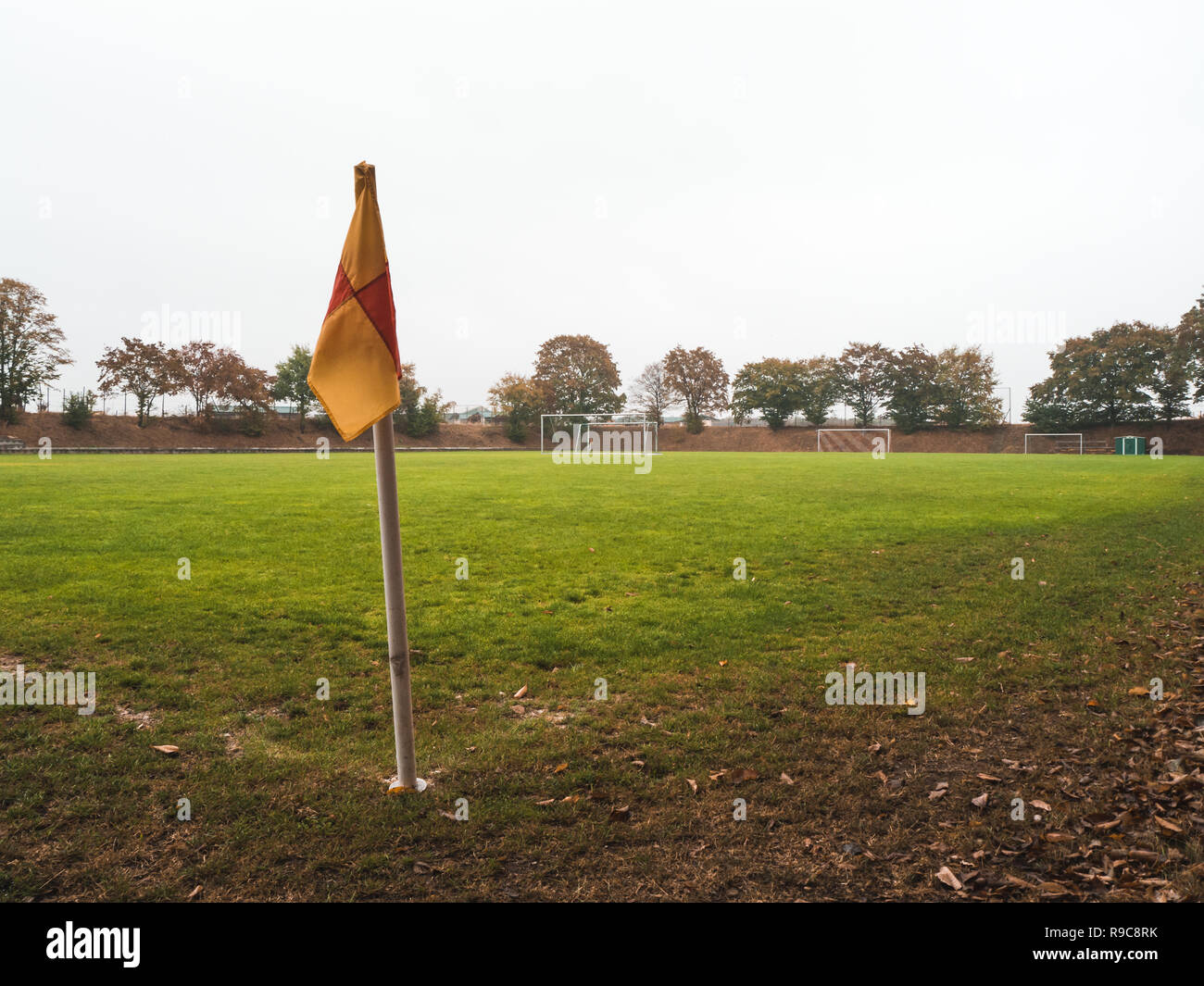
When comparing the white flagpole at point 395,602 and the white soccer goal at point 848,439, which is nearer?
the white flagpole at point 395,602

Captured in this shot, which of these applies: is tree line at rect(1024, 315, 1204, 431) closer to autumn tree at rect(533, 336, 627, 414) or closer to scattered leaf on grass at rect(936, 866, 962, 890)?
autumn tree at rect(533, 336, 627, 414)

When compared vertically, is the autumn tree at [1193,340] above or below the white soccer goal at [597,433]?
above

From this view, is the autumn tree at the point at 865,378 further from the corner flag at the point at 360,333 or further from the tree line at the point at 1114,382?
the corner flag at the point at 360,333

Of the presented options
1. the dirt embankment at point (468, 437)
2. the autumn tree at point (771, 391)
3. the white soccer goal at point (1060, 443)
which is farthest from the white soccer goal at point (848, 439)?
the white soccer goal at point (1060, 443)

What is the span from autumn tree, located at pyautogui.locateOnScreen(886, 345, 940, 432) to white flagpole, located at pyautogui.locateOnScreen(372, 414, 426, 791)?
281ft

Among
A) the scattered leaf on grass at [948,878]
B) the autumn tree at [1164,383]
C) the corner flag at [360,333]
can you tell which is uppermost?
the autumn tree at [1164,383]

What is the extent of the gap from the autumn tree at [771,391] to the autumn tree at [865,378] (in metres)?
5.90

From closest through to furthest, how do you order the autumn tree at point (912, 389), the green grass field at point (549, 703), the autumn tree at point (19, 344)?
the green grass field at point (549, 703), the autumn tree at point (19, 344), the autumn tree at point (912, 389)

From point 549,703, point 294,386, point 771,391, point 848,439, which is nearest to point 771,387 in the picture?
point 771,391

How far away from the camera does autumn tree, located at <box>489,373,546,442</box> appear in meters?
76.2

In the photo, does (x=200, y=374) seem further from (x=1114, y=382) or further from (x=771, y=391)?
(x=1114, y=382)

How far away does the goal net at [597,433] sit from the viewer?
64.0 m

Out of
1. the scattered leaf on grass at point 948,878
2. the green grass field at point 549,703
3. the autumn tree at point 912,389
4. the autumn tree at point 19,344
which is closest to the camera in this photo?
the scattered leaf on grass at point 948,878

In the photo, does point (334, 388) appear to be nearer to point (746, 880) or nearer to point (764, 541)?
point (746, 880)
